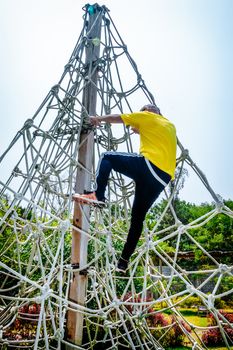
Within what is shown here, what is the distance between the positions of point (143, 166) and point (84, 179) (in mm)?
1100

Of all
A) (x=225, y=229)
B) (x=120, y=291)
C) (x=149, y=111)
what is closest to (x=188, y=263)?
(x=225, y=229)

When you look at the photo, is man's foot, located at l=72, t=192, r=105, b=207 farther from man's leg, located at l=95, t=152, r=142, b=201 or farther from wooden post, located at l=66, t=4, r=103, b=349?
wooden post, located at l=66, t=4, r=103, b=349

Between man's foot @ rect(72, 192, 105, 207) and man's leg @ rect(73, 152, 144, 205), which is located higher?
man's leg @ rect(73, 152, 144, 205)

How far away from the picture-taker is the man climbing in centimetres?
226

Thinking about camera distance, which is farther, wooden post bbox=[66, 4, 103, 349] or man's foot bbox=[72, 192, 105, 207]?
wooden post bbox=[66, 4, 103, 349]

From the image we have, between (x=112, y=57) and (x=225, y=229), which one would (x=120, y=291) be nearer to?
(x=112, y=57)

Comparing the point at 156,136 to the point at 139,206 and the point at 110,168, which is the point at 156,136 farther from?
the point at 139,206

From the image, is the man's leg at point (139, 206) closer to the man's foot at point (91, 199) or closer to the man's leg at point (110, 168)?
the man's leg at point (110, 168)

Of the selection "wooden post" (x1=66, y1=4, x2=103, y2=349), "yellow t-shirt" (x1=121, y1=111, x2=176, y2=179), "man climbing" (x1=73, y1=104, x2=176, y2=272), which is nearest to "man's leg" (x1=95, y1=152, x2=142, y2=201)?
"man climbing" (x1=73, y1=104, x2=176, y2=272)

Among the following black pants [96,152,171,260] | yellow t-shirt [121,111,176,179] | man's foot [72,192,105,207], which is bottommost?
man's foot [72,192,105,207]

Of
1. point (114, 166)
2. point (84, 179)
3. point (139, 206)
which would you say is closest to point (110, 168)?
point (114, 166)

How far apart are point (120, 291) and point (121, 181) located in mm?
3169

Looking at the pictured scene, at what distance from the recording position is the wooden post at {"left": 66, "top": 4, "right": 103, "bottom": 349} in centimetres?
298

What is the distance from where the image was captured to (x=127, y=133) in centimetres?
349
